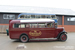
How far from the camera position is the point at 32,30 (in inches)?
349

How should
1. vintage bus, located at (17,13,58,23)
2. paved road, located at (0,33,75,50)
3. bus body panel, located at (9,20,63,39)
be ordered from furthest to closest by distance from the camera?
vintage bus, located at (17,13,58,23) < bus body panel, located at (9,20,63,39) < paved road, located at (0,33,75,50)

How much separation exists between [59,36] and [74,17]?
15108 millimetres

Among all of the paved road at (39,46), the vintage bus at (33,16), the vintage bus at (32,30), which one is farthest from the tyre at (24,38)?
the vintage bus at (33,16)

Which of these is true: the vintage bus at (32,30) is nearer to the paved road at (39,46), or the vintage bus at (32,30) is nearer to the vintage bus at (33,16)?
the paved road at (39,46)

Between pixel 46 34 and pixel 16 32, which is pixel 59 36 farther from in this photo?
pixel 16 32

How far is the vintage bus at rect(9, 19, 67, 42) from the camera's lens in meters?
8.77

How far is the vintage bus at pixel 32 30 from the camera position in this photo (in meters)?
8.77

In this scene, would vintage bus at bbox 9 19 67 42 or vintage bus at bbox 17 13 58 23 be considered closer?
vintage bus at bbox 9 19 67 42

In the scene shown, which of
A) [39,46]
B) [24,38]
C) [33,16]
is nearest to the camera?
[39,46]

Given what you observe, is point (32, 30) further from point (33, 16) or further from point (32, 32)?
point (33, 16)

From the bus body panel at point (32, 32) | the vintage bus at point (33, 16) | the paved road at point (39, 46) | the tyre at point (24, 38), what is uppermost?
the vintage bus at point (33, 16)

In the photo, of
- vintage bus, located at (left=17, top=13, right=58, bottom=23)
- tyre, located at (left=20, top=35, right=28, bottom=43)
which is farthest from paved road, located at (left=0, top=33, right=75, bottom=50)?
vintage bus, located at (left=17, top=13, right=58, bottom=23)

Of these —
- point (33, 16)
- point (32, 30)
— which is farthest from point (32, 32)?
point (33, 16)

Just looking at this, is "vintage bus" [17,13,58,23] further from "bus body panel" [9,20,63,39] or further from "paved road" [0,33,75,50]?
"paved road" [0,33,75,50]
